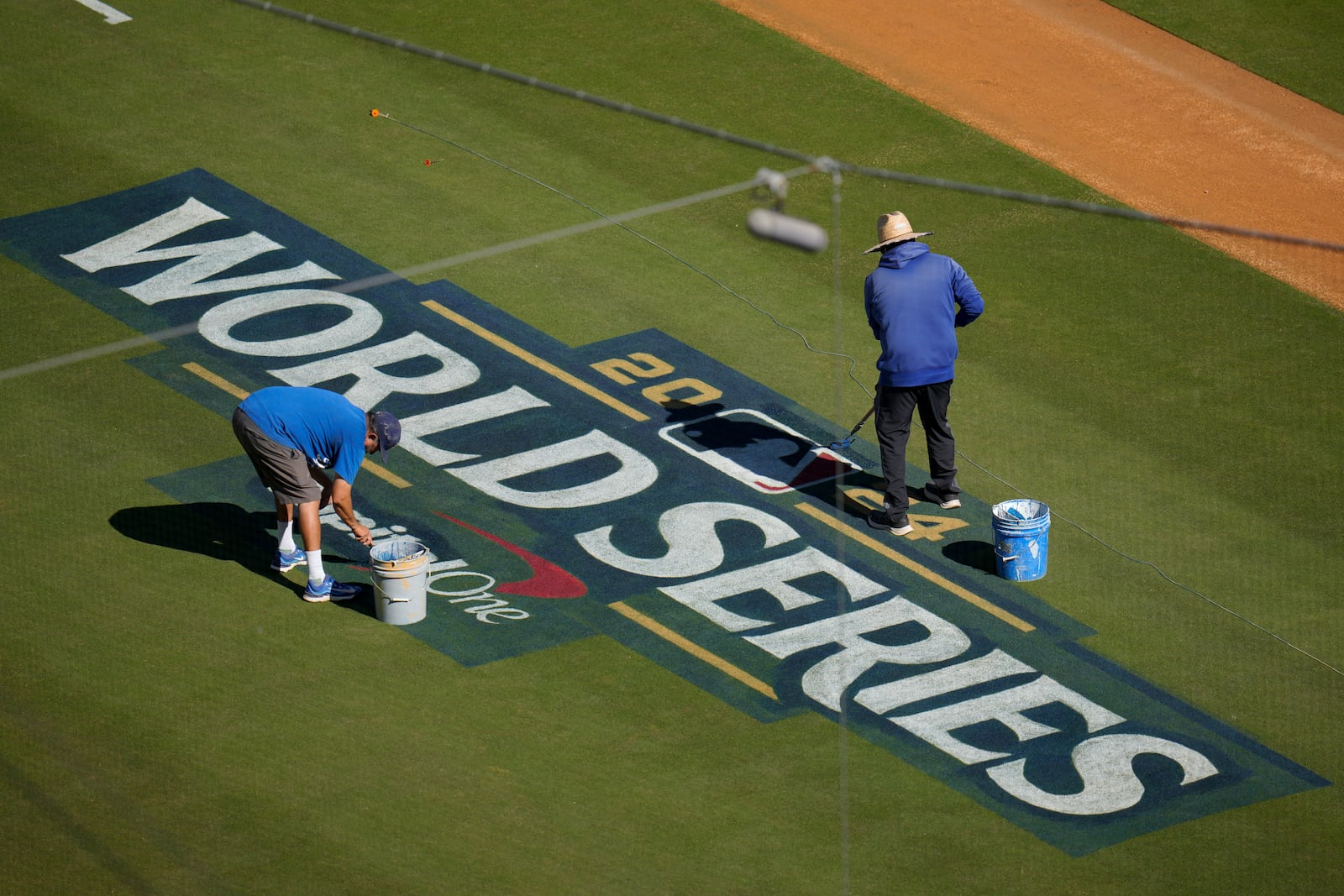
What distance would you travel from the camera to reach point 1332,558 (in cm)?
1484

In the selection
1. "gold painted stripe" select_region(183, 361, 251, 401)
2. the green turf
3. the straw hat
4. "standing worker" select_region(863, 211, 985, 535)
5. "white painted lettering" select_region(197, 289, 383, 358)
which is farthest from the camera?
the green turf

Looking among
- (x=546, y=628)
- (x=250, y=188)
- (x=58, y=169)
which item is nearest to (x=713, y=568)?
(x=546, y=628)

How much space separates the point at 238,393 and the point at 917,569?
17.4 ft

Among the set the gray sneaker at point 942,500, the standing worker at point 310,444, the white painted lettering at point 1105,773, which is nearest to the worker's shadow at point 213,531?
the standing worker at point 310,444

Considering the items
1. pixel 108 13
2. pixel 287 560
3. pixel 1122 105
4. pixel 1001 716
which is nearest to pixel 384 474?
pixel 287 560

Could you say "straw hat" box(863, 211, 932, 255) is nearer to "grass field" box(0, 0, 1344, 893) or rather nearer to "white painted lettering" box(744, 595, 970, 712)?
"grass field" box(0, 0, 1344, 893)

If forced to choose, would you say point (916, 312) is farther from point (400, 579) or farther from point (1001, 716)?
point (400, 579)

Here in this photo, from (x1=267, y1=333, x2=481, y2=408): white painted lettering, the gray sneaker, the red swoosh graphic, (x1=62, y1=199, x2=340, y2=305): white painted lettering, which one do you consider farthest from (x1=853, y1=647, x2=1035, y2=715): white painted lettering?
(x1=62, y1=199, x2=340, y2=305): white painted lettering

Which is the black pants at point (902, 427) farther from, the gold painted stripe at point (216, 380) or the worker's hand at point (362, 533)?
the gold painted stripe at point (216, 380)

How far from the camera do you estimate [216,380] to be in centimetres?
1630

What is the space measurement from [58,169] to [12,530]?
578 cm

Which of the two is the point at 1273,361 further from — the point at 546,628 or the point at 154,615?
the point at 154,615

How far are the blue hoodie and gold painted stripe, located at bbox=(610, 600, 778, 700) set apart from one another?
2.43 metres

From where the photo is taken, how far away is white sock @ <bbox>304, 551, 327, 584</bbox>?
13.7m
